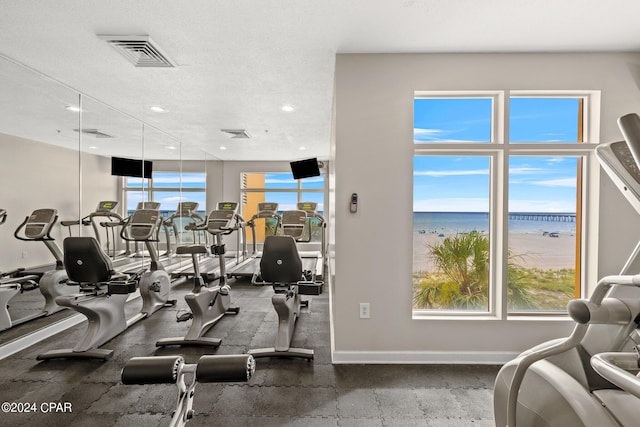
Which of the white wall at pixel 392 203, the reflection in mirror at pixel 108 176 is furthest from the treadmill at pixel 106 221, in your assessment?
the white wall at pixel 392 203

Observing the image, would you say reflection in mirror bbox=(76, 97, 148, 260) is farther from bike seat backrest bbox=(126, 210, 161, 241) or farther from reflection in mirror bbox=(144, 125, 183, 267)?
bike seat backrest bbox=(126, 210, 161, 241)

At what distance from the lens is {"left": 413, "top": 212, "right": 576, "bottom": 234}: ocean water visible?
2.92 m

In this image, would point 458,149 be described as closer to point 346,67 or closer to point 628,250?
point 346,67

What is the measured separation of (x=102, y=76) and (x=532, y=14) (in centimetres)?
377

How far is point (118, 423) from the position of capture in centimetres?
195

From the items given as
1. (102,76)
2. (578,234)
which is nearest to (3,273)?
(102,76)

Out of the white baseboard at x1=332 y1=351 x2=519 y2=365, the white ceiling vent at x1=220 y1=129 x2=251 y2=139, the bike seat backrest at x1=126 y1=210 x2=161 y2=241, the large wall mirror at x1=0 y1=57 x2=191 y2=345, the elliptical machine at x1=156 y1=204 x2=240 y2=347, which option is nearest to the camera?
the white baseboard at x1=332 y1=351 x2=519 y2=365

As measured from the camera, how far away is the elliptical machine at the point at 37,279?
123 inches

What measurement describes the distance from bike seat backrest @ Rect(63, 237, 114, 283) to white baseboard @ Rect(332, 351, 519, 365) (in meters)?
2.28

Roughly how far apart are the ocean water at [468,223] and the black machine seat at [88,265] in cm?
284

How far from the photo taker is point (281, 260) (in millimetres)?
2852

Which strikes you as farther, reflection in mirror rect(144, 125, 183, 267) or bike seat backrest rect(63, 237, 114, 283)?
reflection in mirror rect(144, 125, 183, 267)

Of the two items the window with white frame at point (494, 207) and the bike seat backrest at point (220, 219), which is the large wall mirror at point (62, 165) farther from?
the window with white frame at point (494, 207)

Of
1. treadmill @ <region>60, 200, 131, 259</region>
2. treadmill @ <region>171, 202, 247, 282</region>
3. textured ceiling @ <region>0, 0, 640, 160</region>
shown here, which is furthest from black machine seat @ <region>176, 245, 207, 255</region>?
textured ceiling @ <region>0, 0, 640, 160</region>
